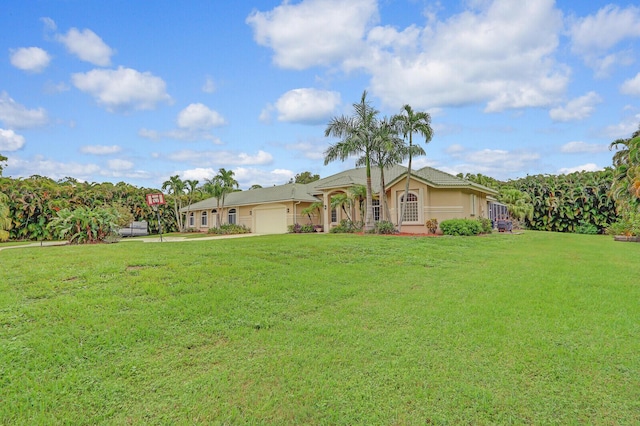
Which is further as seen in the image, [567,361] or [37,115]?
[37,115]

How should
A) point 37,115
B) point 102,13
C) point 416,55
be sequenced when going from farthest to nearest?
point 37,115 < point 416,55 < point 102,13

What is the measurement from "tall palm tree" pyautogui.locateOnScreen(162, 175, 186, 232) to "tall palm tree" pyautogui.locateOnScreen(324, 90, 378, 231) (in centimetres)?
2032

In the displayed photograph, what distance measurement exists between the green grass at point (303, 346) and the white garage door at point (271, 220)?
1900 centimetres

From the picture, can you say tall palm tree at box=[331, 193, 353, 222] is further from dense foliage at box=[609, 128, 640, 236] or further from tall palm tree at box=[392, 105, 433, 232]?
dense foliage at box=[609, 128, 640, 236]

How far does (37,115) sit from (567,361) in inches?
822

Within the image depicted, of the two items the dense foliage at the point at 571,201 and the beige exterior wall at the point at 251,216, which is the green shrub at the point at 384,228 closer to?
the beige exterior wall at the point at 251,216

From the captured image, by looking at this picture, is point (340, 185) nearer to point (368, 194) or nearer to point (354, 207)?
point (354, 207)

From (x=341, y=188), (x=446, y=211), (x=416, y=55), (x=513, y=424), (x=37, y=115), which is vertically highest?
(x=416, y=55)

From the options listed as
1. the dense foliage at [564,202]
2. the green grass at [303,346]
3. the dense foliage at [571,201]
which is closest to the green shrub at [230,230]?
the green grass at [303,346]

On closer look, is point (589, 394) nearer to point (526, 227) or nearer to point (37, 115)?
point (37, 115)

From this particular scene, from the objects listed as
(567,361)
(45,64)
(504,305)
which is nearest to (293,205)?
(45,64)

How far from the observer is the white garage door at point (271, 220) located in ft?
89.6

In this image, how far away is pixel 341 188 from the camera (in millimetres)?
23594

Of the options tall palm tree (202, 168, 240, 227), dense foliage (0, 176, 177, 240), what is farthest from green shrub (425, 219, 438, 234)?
dense foliage (0, 176, 177, 240)
